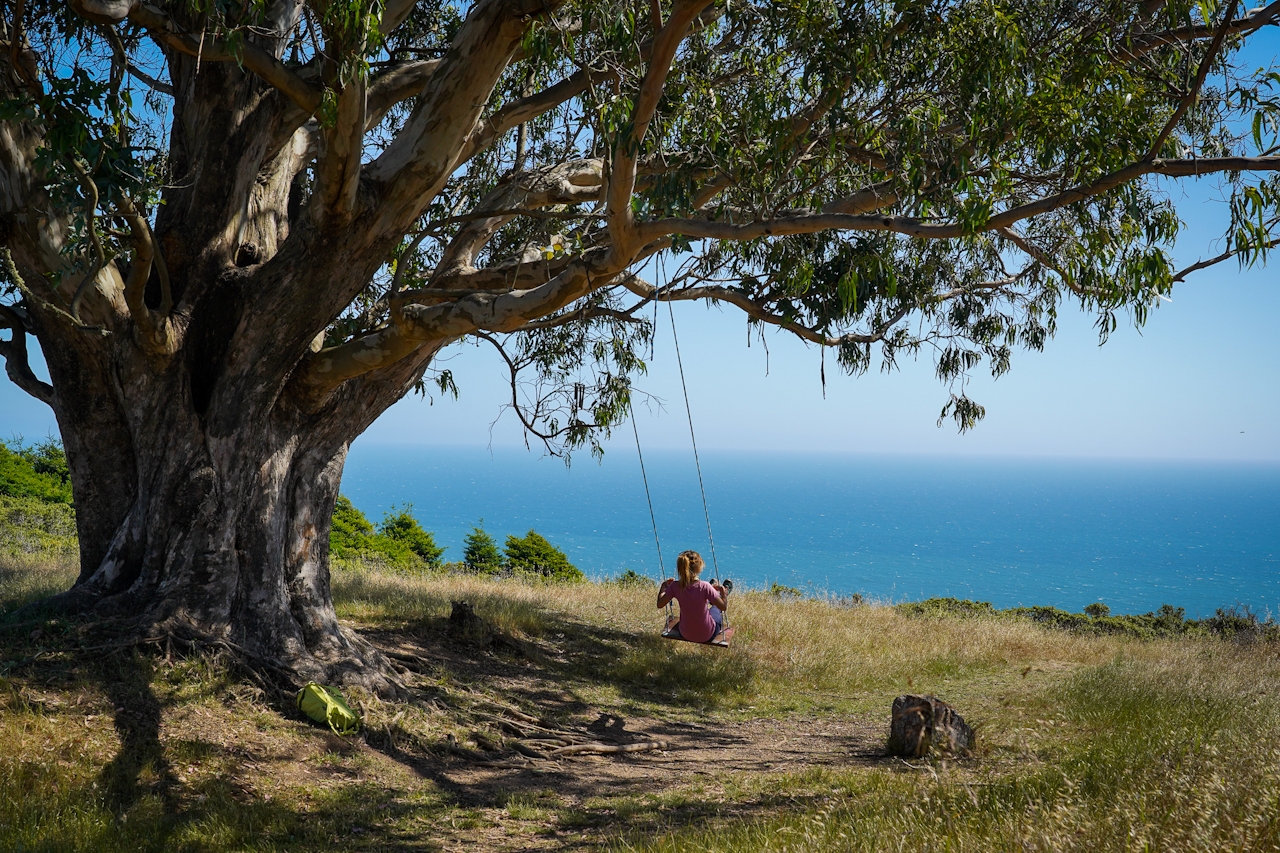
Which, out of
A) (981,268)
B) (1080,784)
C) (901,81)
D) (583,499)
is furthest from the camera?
(583,499)

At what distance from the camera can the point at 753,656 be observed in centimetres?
987

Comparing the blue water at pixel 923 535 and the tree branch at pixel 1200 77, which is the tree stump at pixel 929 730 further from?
the blue water at pixel 923 535

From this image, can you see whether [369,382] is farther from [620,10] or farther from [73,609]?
[620,10]

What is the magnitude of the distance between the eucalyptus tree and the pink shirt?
231 centimetres

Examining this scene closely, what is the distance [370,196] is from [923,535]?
85910 millimetres

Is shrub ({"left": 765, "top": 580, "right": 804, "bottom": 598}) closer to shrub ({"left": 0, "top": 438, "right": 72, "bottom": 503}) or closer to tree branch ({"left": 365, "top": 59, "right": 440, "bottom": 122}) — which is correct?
tree branch ({"left": 365, "top": 59, "right": 440, "bottom": 122})

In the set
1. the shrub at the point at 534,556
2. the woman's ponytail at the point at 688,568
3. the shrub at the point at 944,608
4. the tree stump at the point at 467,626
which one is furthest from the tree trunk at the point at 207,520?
the shrub at the point at 534,556

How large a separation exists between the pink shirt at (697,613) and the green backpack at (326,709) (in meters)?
3.09

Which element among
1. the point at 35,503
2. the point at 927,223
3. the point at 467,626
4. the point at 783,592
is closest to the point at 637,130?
the point at 927,223

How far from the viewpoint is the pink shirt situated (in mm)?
7887

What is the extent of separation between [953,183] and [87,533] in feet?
20.1

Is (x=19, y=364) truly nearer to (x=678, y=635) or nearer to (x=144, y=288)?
(x=144, y=288)

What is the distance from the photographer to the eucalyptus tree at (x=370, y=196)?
205 inches

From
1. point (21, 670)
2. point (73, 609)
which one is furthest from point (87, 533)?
point (21, 670)
